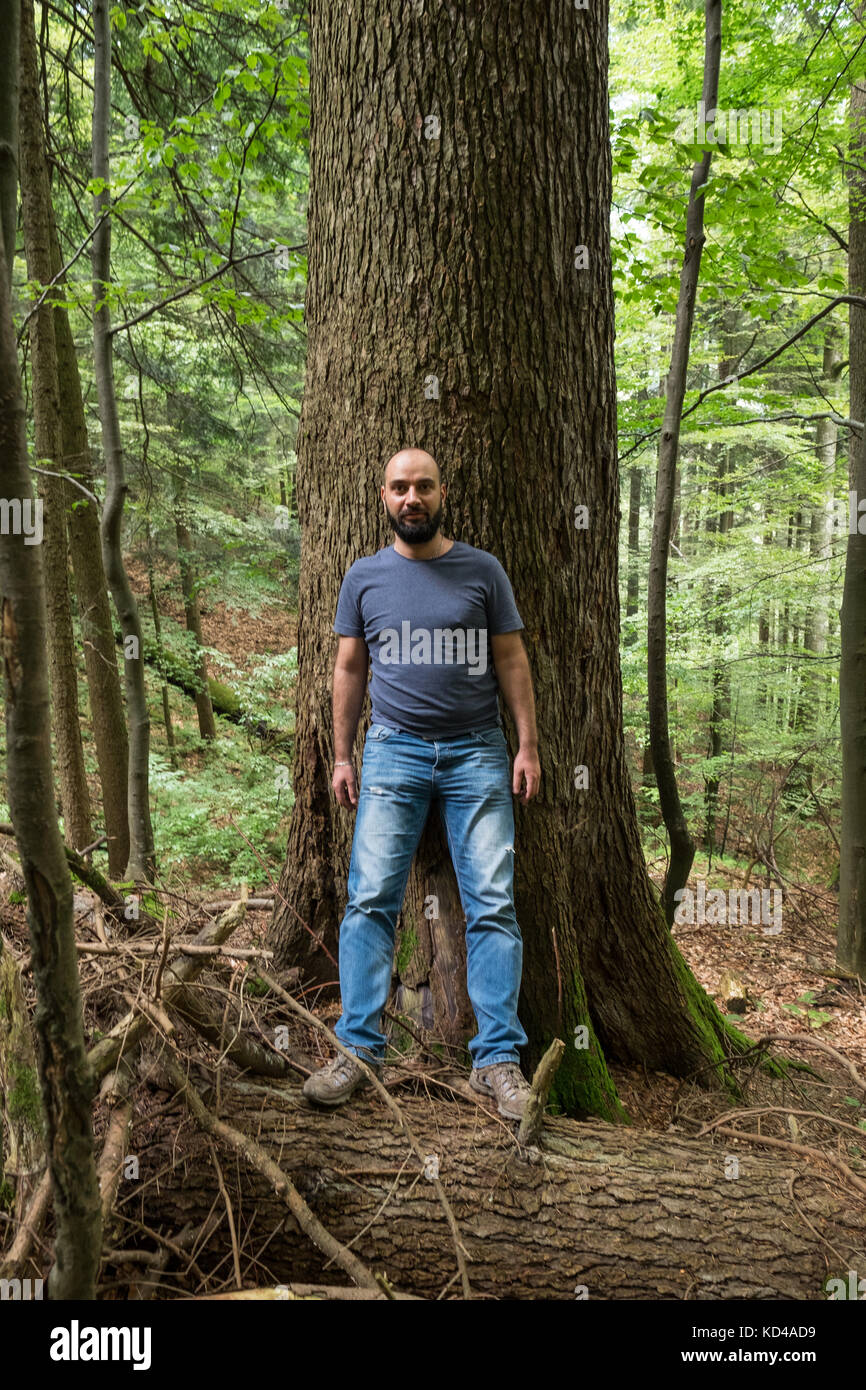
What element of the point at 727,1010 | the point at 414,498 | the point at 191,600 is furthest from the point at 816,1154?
the point at 191,600

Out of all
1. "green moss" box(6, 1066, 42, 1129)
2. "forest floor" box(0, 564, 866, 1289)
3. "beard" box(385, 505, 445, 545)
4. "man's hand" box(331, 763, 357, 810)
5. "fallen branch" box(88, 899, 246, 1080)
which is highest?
"beard" box(385, 505, 445, 545)

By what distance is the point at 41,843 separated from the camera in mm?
1535

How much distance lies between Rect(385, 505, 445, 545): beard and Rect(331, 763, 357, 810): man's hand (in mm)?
990

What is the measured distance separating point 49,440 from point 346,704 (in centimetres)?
529

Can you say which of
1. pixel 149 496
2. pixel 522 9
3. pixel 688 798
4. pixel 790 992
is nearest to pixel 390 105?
pixel 522 9

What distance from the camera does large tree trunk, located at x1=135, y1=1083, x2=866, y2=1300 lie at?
2326 mm

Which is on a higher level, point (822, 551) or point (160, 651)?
point (822, 551)

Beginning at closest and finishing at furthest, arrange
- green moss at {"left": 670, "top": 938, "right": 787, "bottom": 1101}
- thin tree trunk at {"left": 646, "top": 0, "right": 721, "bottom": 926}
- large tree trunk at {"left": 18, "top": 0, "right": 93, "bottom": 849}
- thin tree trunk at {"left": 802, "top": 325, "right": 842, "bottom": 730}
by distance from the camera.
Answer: green moss at {"left": 670, "top": 938, "right": 787, "bottom": 1101} → thin tree trunk at {"left": 646, "top": 0, "right": 721, "bottom": 926} → large tree trunk at {"left": 18, "top": 0, "right": 93, "bottom": 849} → thin tree trunk at {"left": 802, "top": 325, "right": 842, "bottom": 730}

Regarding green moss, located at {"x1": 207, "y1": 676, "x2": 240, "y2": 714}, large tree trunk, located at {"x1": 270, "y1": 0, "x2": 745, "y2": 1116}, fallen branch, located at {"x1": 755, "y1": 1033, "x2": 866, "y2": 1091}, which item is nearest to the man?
large tree trunk, located at {"x1": 270, "y1": 0, "x2": 745, "y2": 1116}

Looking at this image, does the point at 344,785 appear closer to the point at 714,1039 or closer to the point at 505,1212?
the point at 505,1212

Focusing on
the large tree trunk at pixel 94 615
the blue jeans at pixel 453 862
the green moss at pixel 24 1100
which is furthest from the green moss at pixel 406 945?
the large tree trunk at pixel 94 615

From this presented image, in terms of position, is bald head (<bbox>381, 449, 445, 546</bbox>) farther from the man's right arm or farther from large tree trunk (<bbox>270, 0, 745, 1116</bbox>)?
the man's right arm

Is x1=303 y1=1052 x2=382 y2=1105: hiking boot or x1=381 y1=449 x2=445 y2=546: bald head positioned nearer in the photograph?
x1=303 y1=1052 x2=382 y2=1105: hiking boot
